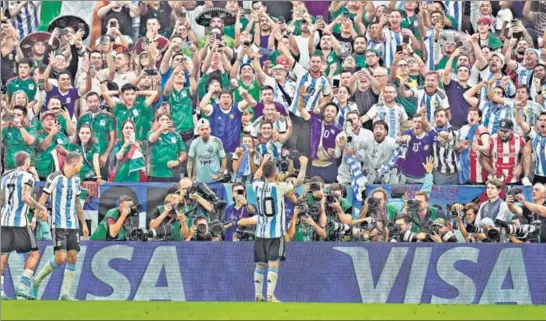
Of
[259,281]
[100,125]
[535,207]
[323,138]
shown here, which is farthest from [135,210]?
[535,207]

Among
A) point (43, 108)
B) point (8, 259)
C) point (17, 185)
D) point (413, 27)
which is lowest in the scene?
point (8, 259)

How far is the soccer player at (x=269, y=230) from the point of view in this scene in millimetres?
11594

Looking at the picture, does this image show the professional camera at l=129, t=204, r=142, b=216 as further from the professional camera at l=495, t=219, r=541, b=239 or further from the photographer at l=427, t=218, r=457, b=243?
the professional camera at l=495, t=219, r=541, b=239

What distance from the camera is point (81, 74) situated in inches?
486

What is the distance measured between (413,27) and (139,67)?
11.1ft

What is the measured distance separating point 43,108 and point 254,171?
2699mm

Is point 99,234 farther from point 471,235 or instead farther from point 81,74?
point 471,235

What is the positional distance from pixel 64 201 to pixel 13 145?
1006 mm

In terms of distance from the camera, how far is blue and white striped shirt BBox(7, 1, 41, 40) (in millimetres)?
12352

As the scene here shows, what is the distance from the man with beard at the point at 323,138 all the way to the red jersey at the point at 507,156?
6.13 feet

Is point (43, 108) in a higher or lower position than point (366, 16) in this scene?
lower

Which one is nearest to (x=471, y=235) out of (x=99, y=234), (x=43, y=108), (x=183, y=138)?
(x=183, y=138)

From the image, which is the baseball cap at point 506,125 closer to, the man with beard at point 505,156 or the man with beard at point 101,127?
the man with beard at point 505,156

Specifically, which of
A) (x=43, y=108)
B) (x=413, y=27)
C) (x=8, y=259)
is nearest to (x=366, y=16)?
(x=413, y=27)
